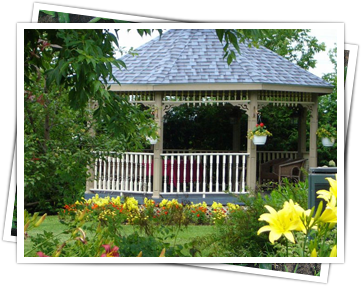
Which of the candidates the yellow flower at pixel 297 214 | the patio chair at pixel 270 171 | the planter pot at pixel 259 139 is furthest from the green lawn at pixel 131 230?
the patio chair at pixel 270 171

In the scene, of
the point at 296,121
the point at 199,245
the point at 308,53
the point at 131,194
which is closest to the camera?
the point at 199,245

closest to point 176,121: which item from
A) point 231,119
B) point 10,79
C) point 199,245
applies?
point 231,119

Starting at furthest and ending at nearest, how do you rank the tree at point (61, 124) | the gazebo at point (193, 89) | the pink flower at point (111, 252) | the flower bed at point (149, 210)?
the gazebo at point (193, 89)
the flower bed at point (149, 210)
the tree at point (61, 124)
the pink flower at point (111, 252)

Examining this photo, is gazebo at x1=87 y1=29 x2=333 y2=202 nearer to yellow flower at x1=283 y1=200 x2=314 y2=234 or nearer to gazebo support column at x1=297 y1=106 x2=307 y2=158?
gazebo support column at x1=297 y1=106 x2=307 y2=158

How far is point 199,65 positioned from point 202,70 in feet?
0.67

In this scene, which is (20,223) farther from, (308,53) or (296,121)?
(308,53)

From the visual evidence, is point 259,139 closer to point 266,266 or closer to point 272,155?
point 272,155

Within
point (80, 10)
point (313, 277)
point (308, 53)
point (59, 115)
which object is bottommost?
point (313, 277)

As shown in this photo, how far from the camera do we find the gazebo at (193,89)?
9812 mm

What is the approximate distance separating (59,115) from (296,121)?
760 cm

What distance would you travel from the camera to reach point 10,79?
455 cm

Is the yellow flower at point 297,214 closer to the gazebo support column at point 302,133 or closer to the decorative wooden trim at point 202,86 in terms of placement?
the decorative wooden trim at point 202,86

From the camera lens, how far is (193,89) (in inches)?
381

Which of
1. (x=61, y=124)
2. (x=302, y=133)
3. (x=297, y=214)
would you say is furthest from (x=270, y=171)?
(x=297, y=214)
